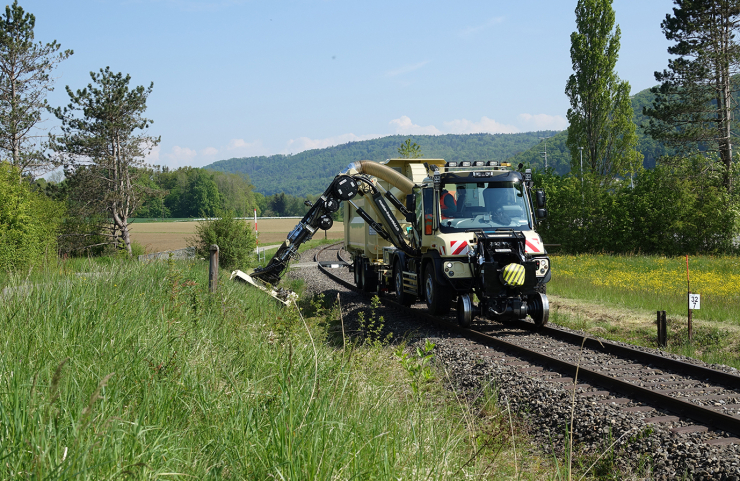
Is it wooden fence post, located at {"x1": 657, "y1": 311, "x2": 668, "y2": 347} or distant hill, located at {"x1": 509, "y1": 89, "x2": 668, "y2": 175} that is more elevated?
distant hill, located at {"x1": 509, "y1": 89, "x2": 668, "y2": 175}

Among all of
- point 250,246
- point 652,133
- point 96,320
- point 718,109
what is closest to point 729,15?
point 718,109

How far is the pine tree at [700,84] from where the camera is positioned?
28.7 m

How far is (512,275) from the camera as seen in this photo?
10.1 meters

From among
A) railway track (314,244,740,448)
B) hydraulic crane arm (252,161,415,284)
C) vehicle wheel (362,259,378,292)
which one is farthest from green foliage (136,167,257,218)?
railway track (314,244,740,448)

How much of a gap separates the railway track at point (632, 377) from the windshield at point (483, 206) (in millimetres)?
2138

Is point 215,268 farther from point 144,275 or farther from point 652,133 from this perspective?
point 652,133

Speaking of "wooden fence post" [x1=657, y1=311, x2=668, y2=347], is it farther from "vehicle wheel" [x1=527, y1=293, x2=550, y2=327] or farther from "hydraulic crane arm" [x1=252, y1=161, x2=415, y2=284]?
"hydraulic crane arm" [x1=252, y1=161, x2=415, y2=284]

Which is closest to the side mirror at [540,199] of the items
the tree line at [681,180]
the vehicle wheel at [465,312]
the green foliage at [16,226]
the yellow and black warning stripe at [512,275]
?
the yellow and black warning stripe at [512,275]

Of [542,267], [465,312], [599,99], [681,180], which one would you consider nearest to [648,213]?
[681,180]

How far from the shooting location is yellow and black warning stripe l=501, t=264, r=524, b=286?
33.0 ft

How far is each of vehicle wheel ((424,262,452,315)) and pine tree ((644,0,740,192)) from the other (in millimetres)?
24489

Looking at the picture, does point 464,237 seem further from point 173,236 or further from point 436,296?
point 173,236

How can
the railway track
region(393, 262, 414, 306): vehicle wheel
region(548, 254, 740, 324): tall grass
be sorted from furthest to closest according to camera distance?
region(393, 262, 414, 306): vehicle wheel
region(548, 254, 740, 324): tall grass
the railway track

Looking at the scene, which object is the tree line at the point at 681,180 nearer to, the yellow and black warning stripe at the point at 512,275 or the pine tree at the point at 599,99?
the pine tree at the point at 599,99
